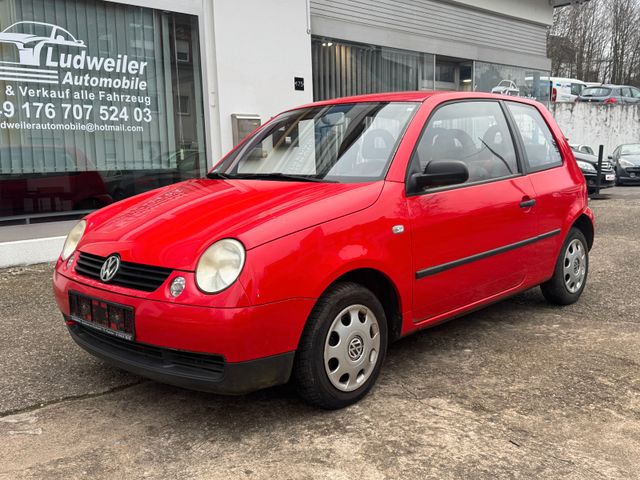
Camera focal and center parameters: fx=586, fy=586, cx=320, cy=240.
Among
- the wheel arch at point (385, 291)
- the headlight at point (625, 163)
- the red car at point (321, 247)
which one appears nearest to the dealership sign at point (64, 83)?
the red car at point (321, 247)

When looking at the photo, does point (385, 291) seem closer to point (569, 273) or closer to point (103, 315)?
point (103, 315)

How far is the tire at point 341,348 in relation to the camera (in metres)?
2.80

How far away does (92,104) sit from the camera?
24.6 ft

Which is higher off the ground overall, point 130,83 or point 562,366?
point 130,83

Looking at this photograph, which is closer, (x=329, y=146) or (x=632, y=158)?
(x=329, y=146)

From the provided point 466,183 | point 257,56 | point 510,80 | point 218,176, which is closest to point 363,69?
point 257,56

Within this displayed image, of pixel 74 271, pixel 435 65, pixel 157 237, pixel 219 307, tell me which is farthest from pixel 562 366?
pixel 435 65

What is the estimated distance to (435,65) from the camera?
42.0 ft

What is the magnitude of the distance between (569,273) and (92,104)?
5989 millimetres

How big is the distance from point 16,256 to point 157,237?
176 inches

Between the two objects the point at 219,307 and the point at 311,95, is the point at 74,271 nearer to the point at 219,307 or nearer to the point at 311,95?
the point at 219,307

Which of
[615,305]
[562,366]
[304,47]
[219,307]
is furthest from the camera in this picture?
[304,47]

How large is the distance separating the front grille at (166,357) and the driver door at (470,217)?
4.13ft

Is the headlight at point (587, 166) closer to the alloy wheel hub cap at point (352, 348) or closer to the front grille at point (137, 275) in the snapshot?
the alloy wheel hub cap at point (352, 348)
